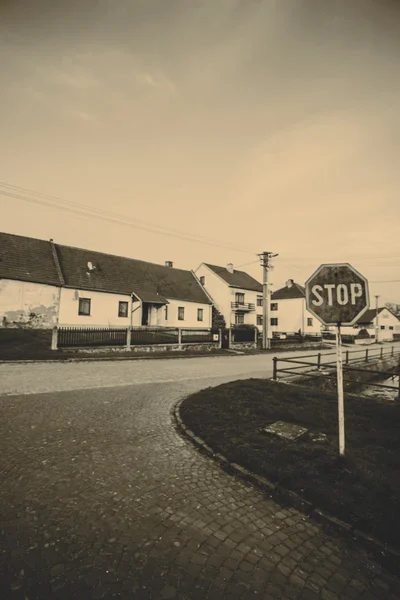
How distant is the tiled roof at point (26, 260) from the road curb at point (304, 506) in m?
25.4

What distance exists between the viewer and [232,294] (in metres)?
45.4

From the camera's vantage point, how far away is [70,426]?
20.2ft

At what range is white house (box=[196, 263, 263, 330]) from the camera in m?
45.3

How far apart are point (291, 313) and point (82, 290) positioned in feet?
131

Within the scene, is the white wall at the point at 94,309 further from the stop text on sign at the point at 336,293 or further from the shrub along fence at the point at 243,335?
the stop text on sign at the point at 336,293

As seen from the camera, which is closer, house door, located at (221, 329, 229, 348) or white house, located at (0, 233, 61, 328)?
white house, located at (0, 233, 61, 328)

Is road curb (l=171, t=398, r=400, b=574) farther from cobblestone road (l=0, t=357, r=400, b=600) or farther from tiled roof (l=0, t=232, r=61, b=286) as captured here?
tiled roof (l=0, t=232, r=61, b=286)

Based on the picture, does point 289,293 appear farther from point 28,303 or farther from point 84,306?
point 28,303

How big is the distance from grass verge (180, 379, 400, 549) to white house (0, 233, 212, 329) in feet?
72.9

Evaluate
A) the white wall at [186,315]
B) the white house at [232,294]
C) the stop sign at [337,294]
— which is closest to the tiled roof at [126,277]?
the white wall at [186,315]

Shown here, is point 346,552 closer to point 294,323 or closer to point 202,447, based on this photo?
point 202,447

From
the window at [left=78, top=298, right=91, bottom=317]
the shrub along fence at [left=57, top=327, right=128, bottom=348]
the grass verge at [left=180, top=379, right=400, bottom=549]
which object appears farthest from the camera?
the window at [left=78, top=298, right=91, bottom=317]

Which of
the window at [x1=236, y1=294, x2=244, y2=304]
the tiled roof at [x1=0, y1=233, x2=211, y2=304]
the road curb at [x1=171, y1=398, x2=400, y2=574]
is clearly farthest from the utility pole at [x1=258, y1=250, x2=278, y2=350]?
the road curb at [x1=171, y1=398, x2=400, y2=574]

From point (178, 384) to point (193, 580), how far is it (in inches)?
346
